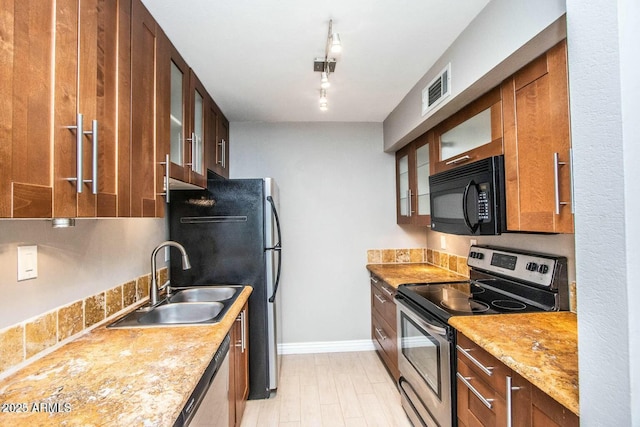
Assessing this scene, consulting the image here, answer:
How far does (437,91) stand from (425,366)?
167 centimetres

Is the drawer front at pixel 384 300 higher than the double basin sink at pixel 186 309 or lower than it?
lower

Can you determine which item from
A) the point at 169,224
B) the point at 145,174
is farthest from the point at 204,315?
the point at 145,174

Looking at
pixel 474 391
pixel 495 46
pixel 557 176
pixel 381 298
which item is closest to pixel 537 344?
pixel 474 391

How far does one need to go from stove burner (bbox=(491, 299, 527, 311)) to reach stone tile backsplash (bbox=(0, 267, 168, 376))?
6.76 feet

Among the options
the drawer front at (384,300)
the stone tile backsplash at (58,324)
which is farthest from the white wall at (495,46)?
the stone tile backsplash at (58,324)

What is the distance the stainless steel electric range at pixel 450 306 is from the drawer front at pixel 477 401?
0.05m

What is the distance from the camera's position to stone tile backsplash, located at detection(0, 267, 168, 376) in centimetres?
107

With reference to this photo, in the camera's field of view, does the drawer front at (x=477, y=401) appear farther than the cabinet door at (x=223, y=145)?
No

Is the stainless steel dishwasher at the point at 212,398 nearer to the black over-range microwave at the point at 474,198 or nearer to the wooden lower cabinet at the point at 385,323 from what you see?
the wooden lower cabinet at the point at 385,323

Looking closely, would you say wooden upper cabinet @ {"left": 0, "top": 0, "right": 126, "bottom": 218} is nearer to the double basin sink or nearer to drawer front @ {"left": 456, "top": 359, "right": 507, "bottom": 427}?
the double basin sink

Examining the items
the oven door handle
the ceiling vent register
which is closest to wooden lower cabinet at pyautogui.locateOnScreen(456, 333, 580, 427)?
the oven door handle

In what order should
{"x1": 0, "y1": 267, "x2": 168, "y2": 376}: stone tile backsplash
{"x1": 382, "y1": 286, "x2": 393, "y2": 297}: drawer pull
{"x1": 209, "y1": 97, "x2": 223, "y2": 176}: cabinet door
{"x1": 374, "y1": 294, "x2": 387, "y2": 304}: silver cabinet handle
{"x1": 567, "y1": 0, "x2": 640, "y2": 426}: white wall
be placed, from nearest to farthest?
{"x1": 567, "y1": 0, "x2": 640, "y2": 426}: white wall, {"x1": 0, "y1": 267, "x2": 168, "y2": 376}: stone tile backsplash, {"x1": 209, "y1": 97, "x2": 223, "y2": 176}: cabinet door, {"x1": 382, "y1": 286, "x2": 393, "y2": 297}: drawer pull, {"x1": 374, "y1": 294, "x2": 387, "y2": 304}: silver cabinet handle

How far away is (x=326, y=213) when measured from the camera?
325cm

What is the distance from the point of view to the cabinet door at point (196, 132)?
196cm
